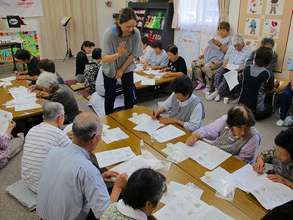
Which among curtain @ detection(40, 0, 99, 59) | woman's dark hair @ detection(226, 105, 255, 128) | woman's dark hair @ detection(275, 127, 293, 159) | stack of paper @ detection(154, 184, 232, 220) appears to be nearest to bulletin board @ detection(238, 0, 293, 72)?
woman's dark hair @ detection(226, 105, 255, 128)

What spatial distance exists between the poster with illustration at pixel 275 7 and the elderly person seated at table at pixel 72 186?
424 cm

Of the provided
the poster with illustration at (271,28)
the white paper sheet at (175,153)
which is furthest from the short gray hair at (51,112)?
the poster with illustration at (271,28)

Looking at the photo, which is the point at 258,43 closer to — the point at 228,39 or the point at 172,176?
the point at 228,39

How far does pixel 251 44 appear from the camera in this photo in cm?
498

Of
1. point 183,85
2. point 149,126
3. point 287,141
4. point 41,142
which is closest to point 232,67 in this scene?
point 183,85

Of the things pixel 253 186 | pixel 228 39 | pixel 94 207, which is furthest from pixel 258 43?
pixel 94 207

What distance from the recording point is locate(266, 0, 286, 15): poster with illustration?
175 inches

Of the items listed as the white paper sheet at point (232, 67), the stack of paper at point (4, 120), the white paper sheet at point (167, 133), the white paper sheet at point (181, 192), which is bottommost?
A: the stack of paper at point (4, 120)

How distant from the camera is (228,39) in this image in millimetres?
5133

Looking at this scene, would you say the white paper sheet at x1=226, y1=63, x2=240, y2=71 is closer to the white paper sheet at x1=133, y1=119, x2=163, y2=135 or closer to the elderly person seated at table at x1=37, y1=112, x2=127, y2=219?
the white paper sheet at x1=133, y1=119, x2=163, y2=135

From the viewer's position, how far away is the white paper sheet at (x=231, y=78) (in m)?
4.62

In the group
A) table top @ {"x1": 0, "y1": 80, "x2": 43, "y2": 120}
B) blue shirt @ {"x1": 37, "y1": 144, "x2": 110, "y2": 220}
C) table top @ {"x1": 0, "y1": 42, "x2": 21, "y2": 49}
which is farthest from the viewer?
table top @ {"x1": 0, "y1": 42, "x2": 21, "y2": 49}

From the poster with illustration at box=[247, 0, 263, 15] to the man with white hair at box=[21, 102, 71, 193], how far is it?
4.12m

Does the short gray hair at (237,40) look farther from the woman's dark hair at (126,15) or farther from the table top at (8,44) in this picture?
the table top at (8,44)
